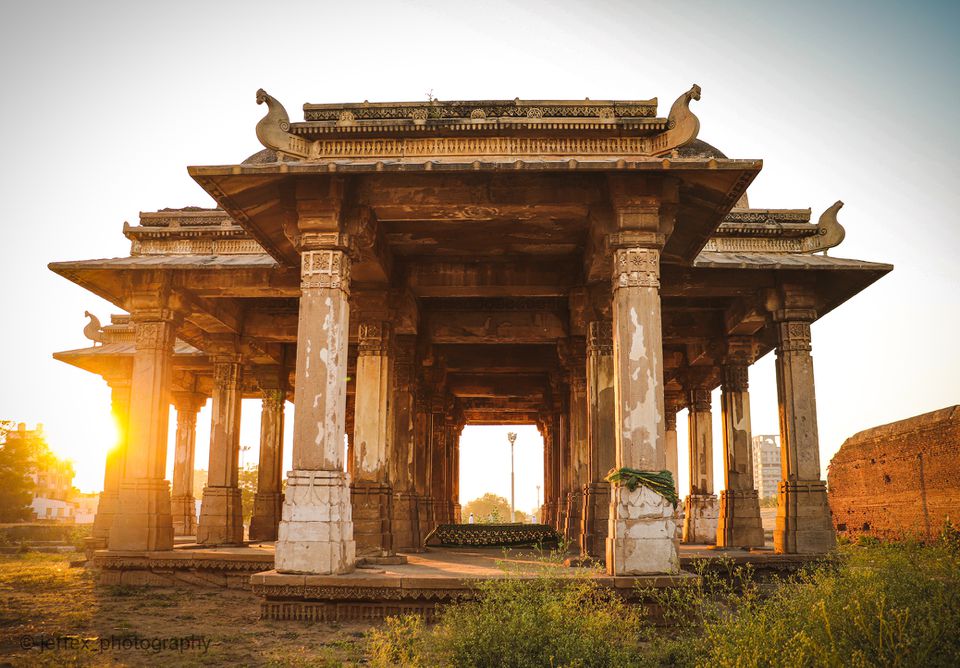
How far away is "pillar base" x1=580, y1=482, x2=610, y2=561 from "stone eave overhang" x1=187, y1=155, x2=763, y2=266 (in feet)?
17.0

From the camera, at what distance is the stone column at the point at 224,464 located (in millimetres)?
18062

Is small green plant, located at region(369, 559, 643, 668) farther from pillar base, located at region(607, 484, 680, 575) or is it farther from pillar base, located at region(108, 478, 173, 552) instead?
pillar base, located at region(108, 478, 173, 552)

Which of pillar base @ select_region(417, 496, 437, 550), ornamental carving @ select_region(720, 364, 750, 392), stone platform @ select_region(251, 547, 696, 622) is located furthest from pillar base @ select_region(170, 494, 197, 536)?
ornamental carving @ select_region(720, 364, 750, 392)

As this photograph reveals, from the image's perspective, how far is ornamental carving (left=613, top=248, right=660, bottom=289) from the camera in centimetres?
1038

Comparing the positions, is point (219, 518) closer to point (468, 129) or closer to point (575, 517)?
point (575, 517)

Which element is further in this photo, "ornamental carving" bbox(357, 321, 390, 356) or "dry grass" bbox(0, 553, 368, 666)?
"ornamental carving" bbox(357, 321, 390, 356)

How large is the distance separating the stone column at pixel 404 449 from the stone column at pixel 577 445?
11.6 ft

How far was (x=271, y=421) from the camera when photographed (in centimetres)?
2178

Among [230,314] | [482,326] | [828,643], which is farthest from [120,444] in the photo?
[828,643]

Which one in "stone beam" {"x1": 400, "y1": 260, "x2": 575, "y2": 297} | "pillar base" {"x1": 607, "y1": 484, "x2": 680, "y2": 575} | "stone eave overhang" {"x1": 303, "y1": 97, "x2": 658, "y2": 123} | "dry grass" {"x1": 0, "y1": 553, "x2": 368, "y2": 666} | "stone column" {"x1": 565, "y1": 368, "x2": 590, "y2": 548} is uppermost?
"stone eave overhang" {"x1": 303, "y1": 97, "x2": 658, "y2": 123}

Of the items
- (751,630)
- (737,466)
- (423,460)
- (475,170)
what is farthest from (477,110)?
(423,460)

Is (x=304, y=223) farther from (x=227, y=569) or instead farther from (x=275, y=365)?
(x=275, y=365)

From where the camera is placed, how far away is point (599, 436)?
13.8 metres

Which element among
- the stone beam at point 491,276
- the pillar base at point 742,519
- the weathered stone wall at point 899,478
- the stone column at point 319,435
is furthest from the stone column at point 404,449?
the weathered stone wall at point 899,478
